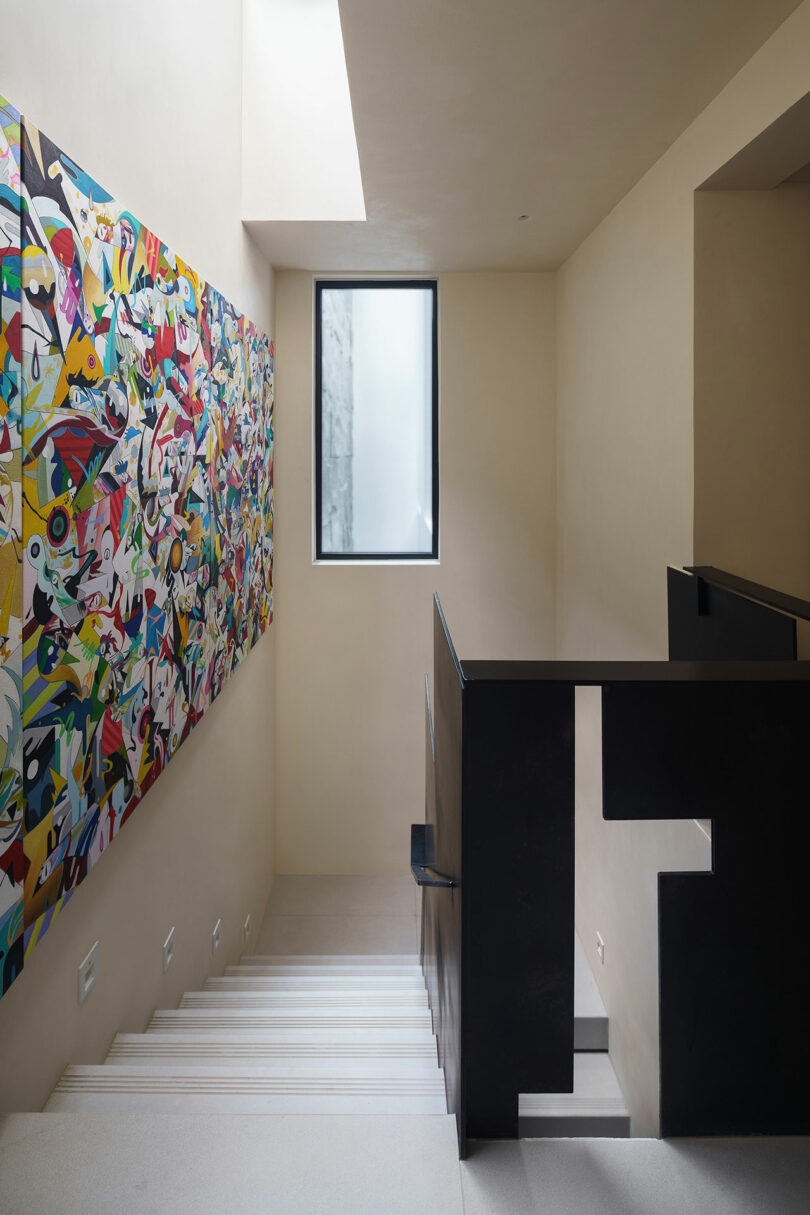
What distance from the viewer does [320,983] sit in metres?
3.61

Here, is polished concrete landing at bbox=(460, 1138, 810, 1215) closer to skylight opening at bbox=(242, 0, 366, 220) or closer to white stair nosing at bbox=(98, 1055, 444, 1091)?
white stair nosing at bbox=(98, 1055, 444, 1091)

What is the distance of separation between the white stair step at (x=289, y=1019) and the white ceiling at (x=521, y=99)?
9.46 ft

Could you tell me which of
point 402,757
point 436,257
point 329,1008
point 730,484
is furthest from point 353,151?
point 329,1008

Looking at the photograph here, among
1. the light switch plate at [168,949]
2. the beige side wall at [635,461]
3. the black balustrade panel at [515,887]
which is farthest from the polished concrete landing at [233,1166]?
the beige side wall at [635,461]

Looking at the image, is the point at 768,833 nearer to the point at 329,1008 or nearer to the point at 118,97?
the point at 329,1008

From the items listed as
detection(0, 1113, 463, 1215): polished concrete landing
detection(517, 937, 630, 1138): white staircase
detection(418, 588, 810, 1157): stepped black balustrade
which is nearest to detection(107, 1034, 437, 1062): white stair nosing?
detection(0, 1113, 463, 1215): polished concrete landing

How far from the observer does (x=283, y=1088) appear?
188cm

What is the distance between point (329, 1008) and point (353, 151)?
3.78m

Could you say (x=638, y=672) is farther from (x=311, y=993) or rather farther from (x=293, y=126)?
(x=293, y=126)

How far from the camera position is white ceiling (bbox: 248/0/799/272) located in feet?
7.77

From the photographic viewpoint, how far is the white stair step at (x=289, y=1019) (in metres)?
2.66

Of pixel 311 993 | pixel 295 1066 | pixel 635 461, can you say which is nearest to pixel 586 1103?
pixel 311 993

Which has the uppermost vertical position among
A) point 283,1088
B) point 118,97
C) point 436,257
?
point 436,257

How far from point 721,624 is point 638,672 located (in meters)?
1.43
